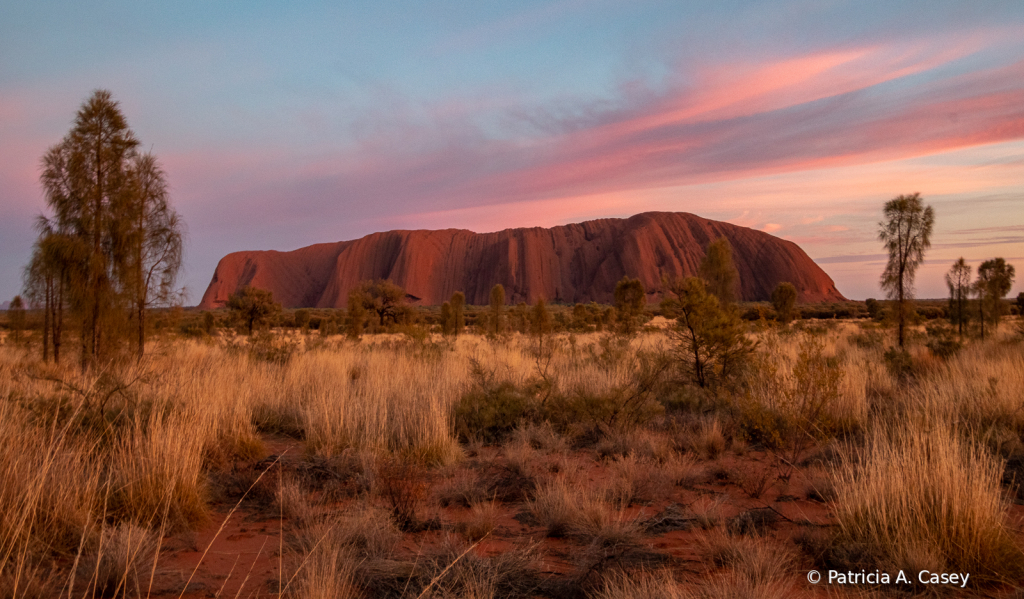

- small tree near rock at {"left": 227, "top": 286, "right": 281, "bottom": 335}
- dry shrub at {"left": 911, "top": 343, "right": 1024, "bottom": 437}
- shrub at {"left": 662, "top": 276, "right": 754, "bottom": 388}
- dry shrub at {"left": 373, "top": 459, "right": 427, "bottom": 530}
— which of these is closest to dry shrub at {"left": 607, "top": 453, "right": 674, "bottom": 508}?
dry shrub at {"left": 373, "top": 459, "right": 427, "bottom": 530}

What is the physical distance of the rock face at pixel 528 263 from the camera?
10988cm

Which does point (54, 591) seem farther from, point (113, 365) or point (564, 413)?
point (113, 365)

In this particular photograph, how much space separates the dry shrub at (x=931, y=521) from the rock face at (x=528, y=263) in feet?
330

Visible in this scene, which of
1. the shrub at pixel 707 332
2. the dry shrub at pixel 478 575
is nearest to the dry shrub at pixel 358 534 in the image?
the dry shrub at pixel 478 575

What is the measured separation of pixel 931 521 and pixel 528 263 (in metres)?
113

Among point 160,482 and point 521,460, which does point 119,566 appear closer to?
point 160,482

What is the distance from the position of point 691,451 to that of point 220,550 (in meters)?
4.62

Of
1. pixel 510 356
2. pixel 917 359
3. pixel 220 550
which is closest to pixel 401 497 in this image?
pixel 220 550

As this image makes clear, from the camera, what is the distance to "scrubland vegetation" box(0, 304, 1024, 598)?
9.48 feet

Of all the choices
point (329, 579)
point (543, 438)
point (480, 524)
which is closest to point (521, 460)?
point (543, 438)

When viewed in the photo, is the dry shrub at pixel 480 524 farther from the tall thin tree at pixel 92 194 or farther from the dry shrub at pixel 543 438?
the tall thin tree at pixel 92 194

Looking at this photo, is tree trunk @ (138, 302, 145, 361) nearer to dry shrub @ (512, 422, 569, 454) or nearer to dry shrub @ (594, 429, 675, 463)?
dry shrub @ (512, 422, 569, 454)

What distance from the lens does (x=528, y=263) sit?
115938 mm

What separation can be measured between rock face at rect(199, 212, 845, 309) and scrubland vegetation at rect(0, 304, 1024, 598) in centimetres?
9743
